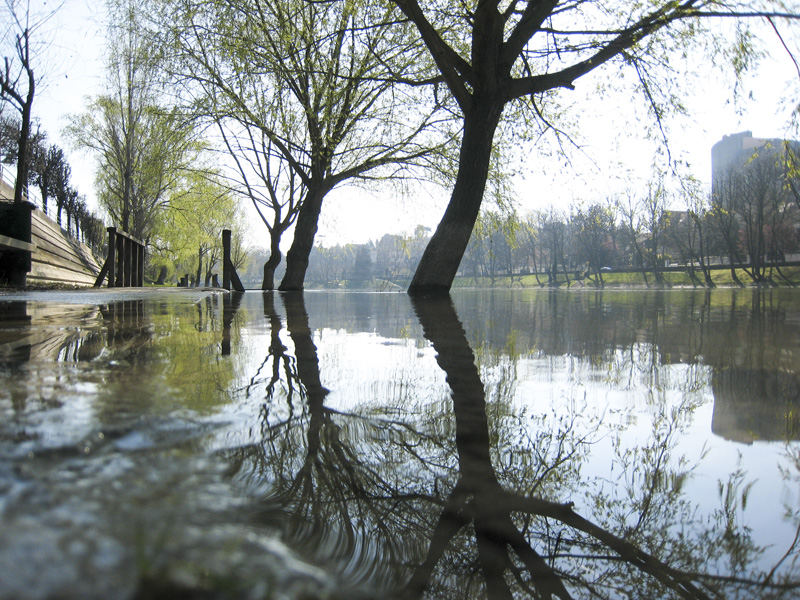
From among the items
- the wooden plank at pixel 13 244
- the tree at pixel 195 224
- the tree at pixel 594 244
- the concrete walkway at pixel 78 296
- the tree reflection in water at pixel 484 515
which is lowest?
the tree reflection in water at pixel 484 515

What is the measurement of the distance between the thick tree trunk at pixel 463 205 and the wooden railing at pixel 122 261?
7.92 meters

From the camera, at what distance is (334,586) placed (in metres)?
0.44

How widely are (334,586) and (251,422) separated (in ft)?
2.11

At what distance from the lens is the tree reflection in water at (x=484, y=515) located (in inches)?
24.5

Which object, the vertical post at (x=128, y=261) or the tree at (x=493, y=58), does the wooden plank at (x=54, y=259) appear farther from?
the tree at (x=493, y=58)

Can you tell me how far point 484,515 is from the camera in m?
0.76

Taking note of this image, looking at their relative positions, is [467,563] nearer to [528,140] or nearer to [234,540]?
[234,540]

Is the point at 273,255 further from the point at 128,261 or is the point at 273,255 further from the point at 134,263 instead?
the point at 128,261

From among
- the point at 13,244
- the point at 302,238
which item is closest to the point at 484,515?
the point at 13,244

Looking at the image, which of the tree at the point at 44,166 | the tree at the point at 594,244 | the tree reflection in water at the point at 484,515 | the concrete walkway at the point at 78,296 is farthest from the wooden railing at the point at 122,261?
the tree at the point at 594,244

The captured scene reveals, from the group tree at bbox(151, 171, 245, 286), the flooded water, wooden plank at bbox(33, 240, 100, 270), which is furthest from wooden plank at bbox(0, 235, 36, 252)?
tree at bbox(151, 171, 245, 286)

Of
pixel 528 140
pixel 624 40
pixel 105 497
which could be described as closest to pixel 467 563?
pixel 105 497

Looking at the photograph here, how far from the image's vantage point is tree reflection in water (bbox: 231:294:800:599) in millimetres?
622

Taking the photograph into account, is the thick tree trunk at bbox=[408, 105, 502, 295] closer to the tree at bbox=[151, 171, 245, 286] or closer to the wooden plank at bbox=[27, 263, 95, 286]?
the wooden plank at bbox=[27, 263, 95, 286]
